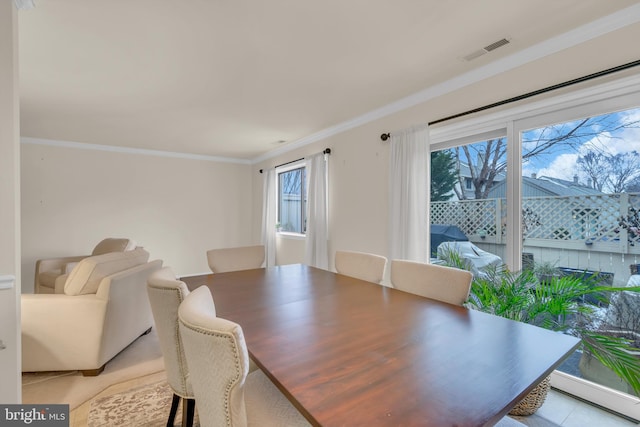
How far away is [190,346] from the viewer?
79 cm

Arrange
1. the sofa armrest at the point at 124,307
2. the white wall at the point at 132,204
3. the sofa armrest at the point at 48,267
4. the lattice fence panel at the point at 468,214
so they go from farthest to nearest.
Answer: the white wall at the point at 132,204
the sofa armrest at the point at 48,267
the lattice fence panel at the point at 468,214
the sofa armrest at the point at 124,307

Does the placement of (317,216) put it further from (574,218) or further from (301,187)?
(574,218)

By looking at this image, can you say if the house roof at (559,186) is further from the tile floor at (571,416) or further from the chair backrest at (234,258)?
the chair backrest at (234,258)

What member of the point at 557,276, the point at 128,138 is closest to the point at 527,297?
the point at 557,276

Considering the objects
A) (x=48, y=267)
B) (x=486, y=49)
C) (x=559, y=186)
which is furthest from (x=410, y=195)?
(x=48, y=267)

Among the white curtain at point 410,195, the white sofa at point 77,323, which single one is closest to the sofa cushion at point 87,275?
the white sofa at point 77,323

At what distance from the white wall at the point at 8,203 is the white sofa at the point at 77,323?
656 mm

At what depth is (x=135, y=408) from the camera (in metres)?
1.77

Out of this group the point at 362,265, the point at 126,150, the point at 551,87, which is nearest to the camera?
the point at 551,87

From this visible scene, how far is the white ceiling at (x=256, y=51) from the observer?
5.31ft

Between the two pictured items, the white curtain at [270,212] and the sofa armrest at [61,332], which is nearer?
the sofa armrest at [61,332]

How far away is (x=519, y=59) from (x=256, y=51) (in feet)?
6.10

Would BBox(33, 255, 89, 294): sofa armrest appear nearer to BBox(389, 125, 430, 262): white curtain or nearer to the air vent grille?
BBox(389, 125, 430, 262): white curtain

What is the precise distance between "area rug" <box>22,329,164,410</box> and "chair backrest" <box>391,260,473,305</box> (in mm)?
1972
